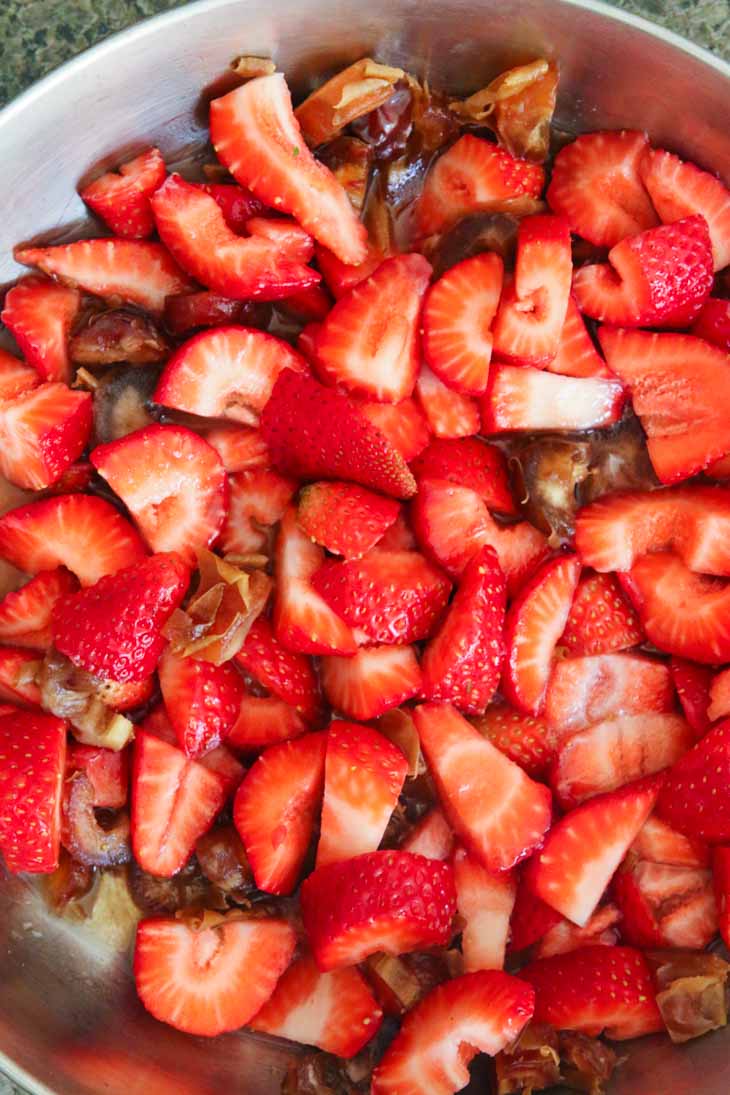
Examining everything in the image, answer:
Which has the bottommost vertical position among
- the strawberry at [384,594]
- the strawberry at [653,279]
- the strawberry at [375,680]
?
the strawberry at [375,680]

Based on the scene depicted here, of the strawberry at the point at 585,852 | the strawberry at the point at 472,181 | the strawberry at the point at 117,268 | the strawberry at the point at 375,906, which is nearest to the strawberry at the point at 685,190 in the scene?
the strawberry at the point at 472,181

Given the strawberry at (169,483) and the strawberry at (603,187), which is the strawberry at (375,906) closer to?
the strawberry at (169,483)

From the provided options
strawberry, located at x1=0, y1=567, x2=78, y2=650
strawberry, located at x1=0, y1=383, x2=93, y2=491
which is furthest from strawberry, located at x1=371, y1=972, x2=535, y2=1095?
strawberry, located at x1=0, y1=383, x2=93, y2=491

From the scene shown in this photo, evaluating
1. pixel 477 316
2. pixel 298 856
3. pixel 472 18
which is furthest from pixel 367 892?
pixel 472 18

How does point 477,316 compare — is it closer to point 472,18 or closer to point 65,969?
point 472,18

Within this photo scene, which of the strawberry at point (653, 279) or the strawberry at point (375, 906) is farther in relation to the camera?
the strawberry at point (653, 279)

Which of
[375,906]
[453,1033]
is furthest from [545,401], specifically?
[453,1033]

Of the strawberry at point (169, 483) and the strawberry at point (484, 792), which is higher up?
the strawberry at point (169, 483)
